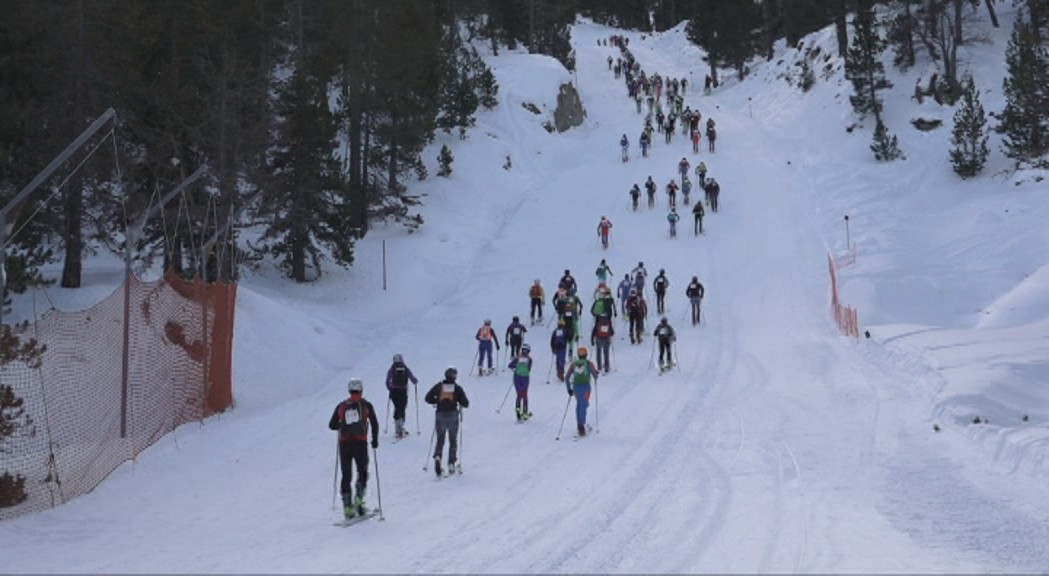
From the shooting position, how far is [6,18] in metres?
24.0

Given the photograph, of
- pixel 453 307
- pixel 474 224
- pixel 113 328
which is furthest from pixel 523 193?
pixel 113 328

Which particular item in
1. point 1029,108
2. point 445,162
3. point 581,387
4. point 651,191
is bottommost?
point 581,387

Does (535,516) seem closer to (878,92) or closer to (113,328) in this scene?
(113,328)

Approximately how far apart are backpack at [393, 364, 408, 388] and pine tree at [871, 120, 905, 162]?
1306 inches

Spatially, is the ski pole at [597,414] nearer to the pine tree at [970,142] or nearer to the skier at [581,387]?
the skier at [581,387]

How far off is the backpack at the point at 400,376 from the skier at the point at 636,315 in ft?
33.4

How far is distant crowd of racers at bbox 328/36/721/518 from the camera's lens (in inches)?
458

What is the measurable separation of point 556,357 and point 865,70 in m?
30.8

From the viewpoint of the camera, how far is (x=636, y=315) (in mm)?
25344

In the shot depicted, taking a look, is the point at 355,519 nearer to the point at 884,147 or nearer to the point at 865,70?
the point at 884,147

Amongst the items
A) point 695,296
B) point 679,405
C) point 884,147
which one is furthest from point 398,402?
point 884,147

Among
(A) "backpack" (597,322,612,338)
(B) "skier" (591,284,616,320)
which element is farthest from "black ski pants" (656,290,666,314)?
(A) "backpack" (597,322,612,338)

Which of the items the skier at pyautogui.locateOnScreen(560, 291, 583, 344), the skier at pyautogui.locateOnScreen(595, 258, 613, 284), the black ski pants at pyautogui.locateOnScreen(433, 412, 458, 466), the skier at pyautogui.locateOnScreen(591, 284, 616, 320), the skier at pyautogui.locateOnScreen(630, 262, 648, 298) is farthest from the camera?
the skier at pyautogui.locateOnScreen(595, 258, 613, 284)

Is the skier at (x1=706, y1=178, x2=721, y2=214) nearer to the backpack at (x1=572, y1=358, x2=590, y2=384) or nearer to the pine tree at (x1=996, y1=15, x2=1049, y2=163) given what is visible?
the pine tree at (x1=996, y1=15, x2=1049, y2=163)
